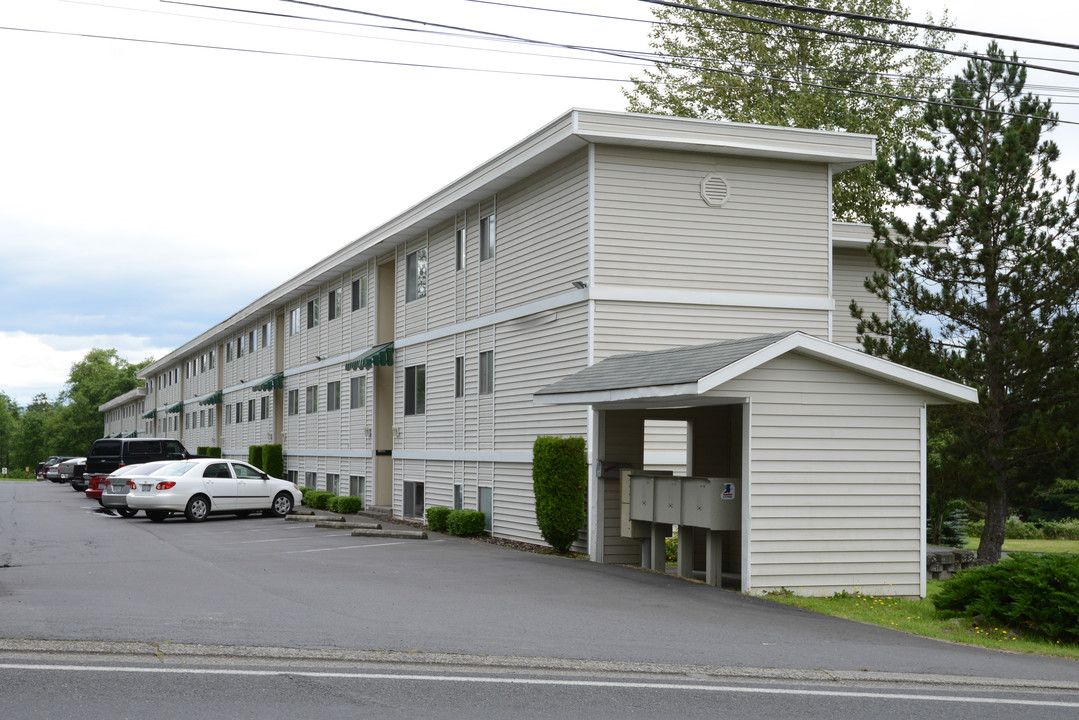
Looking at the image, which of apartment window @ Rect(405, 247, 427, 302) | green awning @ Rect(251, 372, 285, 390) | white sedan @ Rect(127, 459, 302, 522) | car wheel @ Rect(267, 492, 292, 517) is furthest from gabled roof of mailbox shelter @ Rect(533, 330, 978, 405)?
green awning @ Rect(251, 372, 285, 390)

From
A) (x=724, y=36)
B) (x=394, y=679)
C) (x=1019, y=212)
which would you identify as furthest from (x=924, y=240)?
(x=724, y=36)

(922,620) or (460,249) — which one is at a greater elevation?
(460,249)

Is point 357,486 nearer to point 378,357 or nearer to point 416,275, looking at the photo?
point 378,357

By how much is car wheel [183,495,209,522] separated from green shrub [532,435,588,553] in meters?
11.8

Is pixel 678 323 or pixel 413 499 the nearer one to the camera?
pixel 678 323

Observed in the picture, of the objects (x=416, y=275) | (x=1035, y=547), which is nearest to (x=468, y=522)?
(x=416, y=275)

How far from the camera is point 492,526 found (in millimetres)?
22266

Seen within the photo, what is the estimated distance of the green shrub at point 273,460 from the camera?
3941 centimetres

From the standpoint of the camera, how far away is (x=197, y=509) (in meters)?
26.7

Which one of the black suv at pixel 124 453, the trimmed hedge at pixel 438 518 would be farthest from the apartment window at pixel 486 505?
the black suv at pixel 124 453

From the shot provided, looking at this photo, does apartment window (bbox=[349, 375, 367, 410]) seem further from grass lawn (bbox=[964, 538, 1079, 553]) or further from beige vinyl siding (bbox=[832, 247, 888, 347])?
grass lawn (bbox=[964, 538, 1079, 553])

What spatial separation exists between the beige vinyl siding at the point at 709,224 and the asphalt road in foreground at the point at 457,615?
5625 mm

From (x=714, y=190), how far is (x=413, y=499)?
12.0m

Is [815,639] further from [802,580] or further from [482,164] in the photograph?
[482,164]
